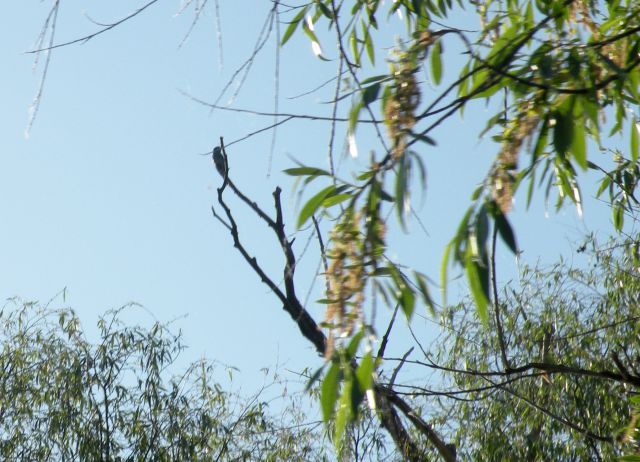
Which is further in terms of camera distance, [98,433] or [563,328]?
[98,433]

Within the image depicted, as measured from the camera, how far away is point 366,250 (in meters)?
1.34

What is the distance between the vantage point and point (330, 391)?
124cm

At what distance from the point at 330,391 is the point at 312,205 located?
0.28 meters

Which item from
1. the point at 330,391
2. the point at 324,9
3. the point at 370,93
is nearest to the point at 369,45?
the point at 324,9

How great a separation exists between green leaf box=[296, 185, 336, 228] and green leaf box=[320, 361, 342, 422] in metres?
0.23

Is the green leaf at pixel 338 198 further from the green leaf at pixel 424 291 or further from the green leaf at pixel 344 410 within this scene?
the green leaf at pixel 344 410

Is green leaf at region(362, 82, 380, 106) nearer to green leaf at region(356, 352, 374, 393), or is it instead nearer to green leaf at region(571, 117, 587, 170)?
green leaf at region(571, 117, 587, 170)

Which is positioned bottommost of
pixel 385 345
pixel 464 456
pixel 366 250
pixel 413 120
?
pixel 366 250

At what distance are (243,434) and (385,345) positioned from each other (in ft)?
11.4

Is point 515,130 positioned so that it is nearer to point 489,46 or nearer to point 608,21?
point 489,46

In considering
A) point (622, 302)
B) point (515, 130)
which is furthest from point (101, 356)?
point (515, 130)

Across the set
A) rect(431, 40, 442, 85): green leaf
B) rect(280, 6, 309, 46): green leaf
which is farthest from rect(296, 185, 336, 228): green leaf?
rect(280, 6, 309, 46): green leaf

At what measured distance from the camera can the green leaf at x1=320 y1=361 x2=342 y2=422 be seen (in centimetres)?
122

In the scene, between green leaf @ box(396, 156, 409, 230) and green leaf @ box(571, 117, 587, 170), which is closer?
green leaf @ box(396, 156, 409, 230)
